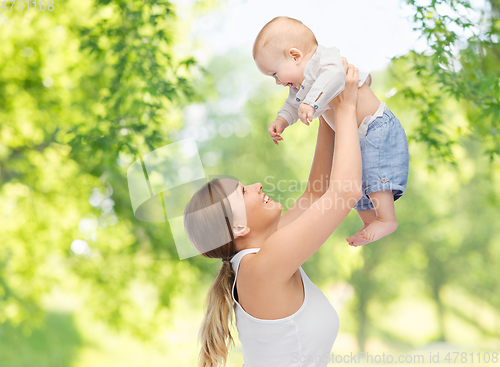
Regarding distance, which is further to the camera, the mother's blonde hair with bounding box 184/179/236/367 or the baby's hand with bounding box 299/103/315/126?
the mother's blonde hair with bounding box 184/179/236/367

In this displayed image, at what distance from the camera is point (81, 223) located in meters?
4.59

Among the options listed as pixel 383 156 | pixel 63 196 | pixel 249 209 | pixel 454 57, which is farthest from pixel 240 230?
pixel 63 196

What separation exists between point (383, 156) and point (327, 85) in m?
0.28

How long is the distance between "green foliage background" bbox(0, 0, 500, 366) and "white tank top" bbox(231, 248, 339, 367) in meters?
1.89

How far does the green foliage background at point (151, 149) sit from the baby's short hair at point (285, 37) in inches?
58.0

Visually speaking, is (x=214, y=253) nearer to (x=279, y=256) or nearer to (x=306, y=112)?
(x=279, y=256)

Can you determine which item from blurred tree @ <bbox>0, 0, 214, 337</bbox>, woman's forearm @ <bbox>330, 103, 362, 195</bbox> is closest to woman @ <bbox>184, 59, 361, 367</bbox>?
woman's forearm @ <bbox>330, 103, 362, 195</bbox>

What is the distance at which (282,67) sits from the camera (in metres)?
1.08

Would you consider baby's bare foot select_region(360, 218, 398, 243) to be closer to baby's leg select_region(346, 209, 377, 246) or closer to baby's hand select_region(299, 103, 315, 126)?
baby's leg select_region(346, 209, 377, 246)

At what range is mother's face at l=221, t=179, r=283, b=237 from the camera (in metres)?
1.08

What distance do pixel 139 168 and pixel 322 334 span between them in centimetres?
84

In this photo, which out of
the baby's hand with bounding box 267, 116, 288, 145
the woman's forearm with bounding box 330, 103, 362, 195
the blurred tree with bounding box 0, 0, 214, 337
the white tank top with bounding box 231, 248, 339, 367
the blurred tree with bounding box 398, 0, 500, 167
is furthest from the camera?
the blurred tree with bounding box 0, 0, 214, 337

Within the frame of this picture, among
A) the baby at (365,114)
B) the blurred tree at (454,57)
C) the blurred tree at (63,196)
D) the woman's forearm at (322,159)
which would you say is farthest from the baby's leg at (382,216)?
the blurred tree at (63,196)

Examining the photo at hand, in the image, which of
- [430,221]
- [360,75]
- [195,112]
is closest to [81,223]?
[195,112]
